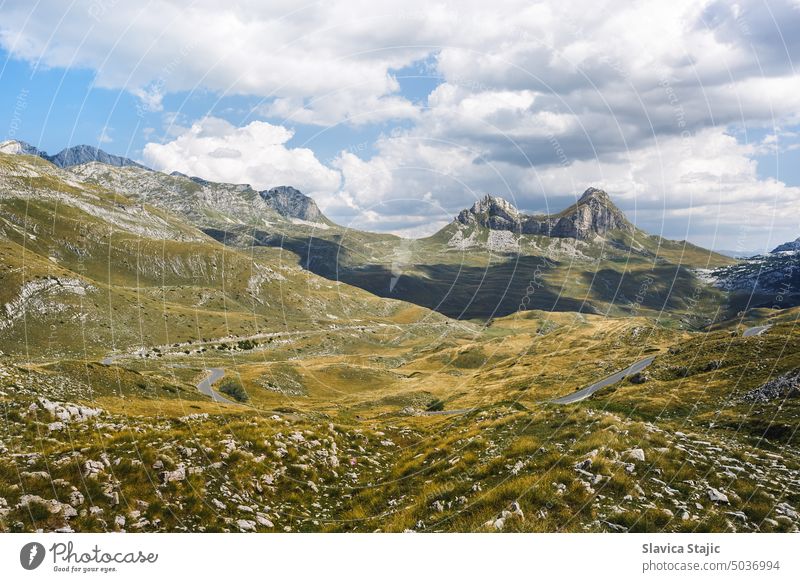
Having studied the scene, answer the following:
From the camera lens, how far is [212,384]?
363 ft

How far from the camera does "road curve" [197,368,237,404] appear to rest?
9321 cm

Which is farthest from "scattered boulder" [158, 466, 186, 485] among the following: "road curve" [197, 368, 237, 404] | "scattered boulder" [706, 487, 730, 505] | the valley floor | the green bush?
the green bush

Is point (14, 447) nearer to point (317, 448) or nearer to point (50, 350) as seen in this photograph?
point (317, 448)

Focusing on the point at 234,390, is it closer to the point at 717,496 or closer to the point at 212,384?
the point at 212,384

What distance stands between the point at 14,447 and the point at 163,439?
5.16m

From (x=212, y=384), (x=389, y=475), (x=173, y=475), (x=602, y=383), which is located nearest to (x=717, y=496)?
(x=389, y=475)

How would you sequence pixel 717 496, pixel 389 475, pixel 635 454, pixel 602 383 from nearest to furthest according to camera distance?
1. pixel 717 496
2. pixel 635 454
3. pixel 389 475
4. pixel 602 383

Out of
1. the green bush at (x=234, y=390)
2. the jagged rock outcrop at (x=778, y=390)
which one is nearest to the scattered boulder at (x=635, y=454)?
the jagged rock outcrop at (x=778, y=390)

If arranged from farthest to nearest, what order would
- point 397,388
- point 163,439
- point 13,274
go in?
point 13,274 < point 397,388 < point 163,439

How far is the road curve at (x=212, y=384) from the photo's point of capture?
93213mm

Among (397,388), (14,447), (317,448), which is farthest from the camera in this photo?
(397,388)

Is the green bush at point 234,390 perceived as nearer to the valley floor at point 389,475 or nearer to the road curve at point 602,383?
the road curve at point 602,383

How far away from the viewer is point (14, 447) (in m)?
17.0
